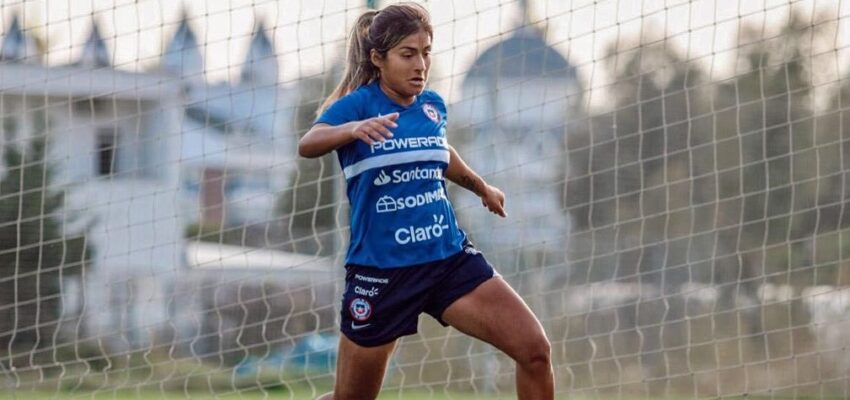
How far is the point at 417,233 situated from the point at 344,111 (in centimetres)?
43

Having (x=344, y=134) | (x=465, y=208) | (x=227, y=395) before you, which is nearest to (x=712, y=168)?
(x=465, y=208)

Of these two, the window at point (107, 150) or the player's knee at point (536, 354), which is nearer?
the player's knee at point (536, 354)

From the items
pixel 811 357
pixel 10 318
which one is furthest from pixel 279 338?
pixel 811 357

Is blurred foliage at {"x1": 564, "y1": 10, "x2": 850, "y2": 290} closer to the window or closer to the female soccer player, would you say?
the window

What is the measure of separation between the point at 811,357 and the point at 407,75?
542cm

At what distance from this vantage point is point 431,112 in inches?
184

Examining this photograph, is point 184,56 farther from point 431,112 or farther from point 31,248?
point 431,112

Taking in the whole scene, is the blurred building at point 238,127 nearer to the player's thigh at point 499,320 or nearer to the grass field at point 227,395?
the grass field at point 227,395

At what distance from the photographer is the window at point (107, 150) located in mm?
8141

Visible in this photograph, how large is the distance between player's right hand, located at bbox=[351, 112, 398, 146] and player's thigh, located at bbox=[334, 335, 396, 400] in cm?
71

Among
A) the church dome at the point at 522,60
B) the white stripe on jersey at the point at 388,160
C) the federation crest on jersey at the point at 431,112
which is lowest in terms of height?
the white stripe on jersey at the point at 388,160

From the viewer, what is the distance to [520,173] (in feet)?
29.8

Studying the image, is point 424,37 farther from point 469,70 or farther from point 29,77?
point 29,77

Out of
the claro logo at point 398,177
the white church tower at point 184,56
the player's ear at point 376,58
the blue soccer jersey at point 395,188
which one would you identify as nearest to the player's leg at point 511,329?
the blue soccer jersey at point 395,188
